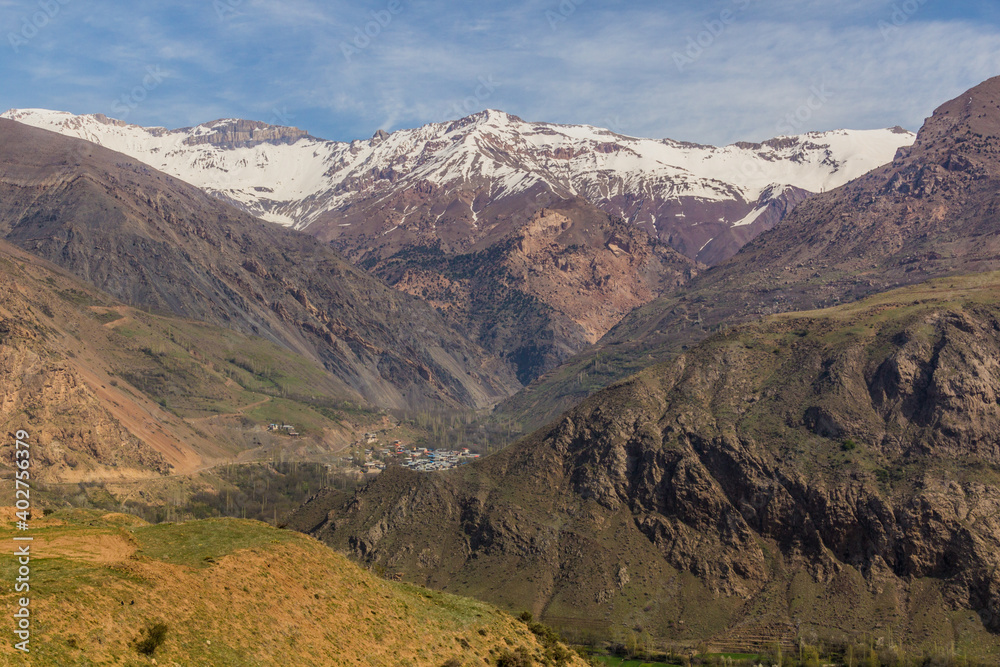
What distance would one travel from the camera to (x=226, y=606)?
64.2 m

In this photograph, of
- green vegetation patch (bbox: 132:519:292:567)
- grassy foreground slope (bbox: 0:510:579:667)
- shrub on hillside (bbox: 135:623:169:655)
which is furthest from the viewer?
green vegetation patch (bbox: 132:519:292:567)

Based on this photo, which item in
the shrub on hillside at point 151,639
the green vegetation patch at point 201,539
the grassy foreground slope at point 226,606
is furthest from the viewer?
the green vegetation patch at point 201,539

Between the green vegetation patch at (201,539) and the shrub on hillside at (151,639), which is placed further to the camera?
the green vegetation patch at (201,539)

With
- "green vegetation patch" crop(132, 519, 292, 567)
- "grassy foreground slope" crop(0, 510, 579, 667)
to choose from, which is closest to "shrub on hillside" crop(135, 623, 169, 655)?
"grassy foreground slope" crop(0, 510, 579, 667)

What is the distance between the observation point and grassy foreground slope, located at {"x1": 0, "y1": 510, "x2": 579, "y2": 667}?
54344 millimetres

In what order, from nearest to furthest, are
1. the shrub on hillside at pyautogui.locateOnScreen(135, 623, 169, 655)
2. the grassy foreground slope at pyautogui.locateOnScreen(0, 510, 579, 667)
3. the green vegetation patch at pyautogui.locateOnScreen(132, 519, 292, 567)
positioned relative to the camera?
1. the grassy foreground slope at pyautogui.locateOnScreen(0, 510, 579, 667)
2. the shrub on hillside at pyautogui.locateOnScreen(135, 623, 169, 655)
3. the green vegetation patch at pyautogui.locateOnScreen(132, 519, 292, 567)

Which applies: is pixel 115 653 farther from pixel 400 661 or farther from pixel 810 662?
pixel 810 662

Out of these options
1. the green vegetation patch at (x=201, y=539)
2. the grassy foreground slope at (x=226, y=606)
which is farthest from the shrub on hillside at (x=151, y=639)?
the green vegetation patch at (x=201, y=539)

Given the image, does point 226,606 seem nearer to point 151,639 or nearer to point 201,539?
point 151,639

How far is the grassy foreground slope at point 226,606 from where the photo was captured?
5434 cm

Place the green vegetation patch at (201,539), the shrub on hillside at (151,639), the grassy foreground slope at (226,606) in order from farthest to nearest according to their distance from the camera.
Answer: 1. the green vegetation patch at (201,539)
2. the shrub on hillside at (151,639)
3. the grassy foreground slope at (226,606)

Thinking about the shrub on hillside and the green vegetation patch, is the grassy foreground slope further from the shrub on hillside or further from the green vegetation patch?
the shrub on hillside

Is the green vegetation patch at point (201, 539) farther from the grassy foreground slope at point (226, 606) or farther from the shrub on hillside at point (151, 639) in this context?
the shrub on hillside at point (151, 639)

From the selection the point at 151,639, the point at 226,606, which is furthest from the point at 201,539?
the point at 151,639
